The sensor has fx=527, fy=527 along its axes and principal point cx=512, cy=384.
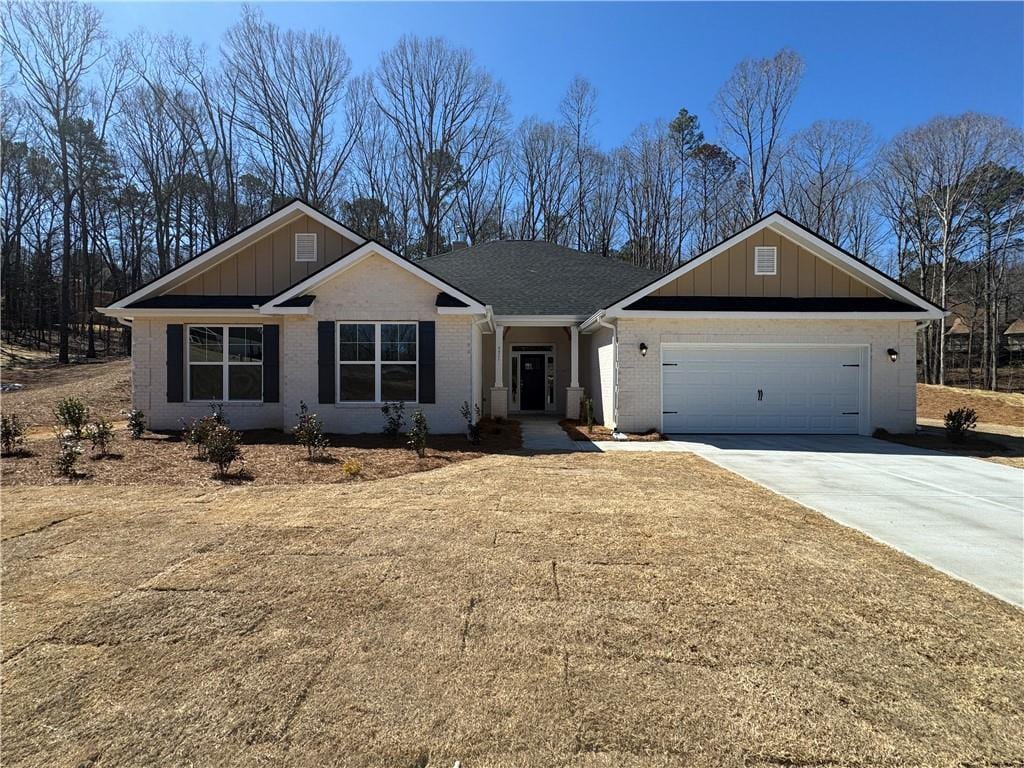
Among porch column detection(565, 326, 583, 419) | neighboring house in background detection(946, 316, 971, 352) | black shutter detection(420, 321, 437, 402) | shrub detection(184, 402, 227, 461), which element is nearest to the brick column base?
porch column detection(565, 326, 583, 419)

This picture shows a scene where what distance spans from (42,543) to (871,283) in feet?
49.6

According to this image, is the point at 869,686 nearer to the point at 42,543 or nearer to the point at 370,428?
the point at 42,543

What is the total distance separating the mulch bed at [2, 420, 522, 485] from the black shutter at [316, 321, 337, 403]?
97 centimetres

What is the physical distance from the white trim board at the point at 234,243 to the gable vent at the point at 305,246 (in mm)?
407

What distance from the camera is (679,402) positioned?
39.8 ft

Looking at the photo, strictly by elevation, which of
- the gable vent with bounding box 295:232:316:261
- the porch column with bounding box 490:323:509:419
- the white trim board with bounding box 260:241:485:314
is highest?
the gable vent with bounding box 295:232:316:261

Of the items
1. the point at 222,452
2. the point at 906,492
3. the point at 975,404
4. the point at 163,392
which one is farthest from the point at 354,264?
the point at 975,404

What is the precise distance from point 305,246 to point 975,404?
21396 mm

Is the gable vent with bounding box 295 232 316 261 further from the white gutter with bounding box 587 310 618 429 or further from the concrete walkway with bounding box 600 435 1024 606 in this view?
the concrete walkway with bounding box 600 435 1024 606

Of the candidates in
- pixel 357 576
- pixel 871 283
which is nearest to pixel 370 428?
pixel 357 576

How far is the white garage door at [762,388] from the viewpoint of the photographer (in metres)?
12.1

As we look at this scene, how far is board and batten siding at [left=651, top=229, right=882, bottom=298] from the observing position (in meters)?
12.2

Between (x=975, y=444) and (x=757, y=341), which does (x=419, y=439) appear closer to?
(x=757, y=341)

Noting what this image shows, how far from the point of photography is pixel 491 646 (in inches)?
117
